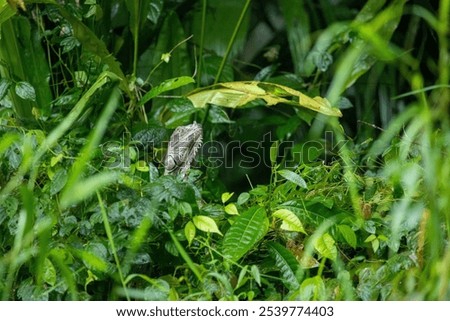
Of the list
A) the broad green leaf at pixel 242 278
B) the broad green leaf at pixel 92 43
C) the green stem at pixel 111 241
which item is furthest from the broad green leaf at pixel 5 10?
the broad green leaf at pixel 242 278

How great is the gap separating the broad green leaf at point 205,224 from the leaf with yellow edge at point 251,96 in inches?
17.3

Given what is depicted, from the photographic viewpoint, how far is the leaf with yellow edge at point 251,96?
2.13m

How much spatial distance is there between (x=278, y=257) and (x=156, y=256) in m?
0.27

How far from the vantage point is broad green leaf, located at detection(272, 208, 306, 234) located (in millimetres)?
1808

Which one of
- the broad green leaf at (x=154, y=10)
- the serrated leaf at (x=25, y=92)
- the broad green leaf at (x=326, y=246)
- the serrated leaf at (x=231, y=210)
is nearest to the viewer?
the broad green leaf at (x=326, y=246)

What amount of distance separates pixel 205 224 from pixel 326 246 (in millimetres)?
262

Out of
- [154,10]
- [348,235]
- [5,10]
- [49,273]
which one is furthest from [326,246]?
[154,10]

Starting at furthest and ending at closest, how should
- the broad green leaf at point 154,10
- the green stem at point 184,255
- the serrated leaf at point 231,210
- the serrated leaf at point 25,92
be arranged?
the broad green leaf at point 154,10 → the serrated leaf at point 25,92 → the serrated leaf at point 231,210 → the green stem at point 184,255

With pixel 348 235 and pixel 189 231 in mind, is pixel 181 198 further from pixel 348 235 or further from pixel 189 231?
pixel 348 235

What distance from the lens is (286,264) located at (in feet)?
5.92

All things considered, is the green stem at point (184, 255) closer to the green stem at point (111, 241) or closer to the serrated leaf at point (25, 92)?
the green stem at point (111, 241)

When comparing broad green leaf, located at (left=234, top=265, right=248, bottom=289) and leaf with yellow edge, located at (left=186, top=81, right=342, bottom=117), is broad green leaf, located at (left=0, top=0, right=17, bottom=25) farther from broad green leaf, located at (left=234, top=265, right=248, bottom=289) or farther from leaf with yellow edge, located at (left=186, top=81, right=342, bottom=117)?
broad green leaf, located at (left=234, top=265, right=248, bottom=289)

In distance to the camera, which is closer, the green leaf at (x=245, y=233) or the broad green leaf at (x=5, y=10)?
the green leaf at (x=245, y=233)
